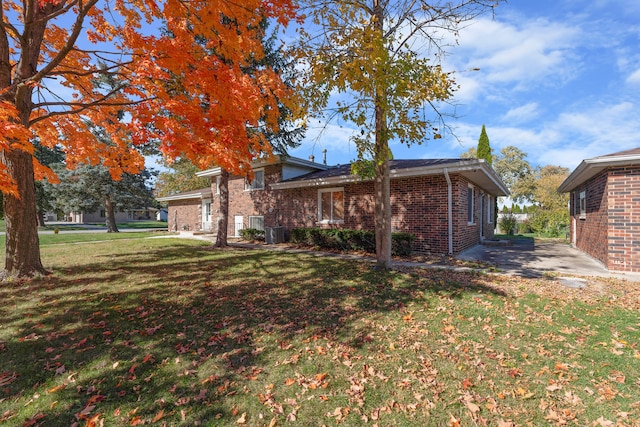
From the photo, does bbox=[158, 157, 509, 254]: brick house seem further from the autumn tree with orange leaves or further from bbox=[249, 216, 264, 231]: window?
the autumn tree with orange leaves

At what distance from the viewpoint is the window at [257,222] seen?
660 inches

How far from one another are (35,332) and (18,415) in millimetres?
2114

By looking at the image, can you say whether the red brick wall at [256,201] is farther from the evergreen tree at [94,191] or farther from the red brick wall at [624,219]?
the red brick wall at [624,219]

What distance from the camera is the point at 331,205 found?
1351 centimetres

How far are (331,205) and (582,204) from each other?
9.95 m

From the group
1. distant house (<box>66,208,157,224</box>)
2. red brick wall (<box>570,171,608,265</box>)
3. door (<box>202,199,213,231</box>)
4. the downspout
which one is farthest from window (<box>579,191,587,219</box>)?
distant house (<box>66,208,157,224</box>)

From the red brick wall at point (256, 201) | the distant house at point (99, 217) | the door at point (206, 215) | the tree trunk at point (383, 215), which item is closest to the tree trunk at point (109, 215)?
the door at point (206, 215)

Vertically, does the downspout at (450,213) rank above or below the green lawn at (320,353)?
above

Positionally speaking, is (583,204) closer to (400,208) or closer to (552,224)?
(400,208)

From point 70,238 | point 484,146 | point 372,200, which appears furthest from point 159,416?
point 484,146

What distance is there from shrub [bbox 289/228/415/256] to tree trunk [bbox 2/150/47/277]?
8.62 meters


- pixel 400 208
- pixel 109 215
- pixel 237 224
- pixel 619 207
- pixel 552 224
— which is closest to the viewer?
pixel 619 207

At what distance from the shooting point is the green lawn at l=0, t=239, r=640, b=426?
8.90 feet

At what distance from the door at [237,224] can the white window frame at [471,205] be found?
12296mm
